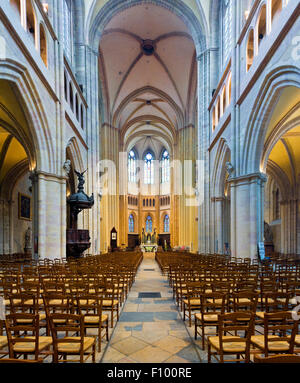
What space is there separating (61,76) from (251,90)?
10044mm

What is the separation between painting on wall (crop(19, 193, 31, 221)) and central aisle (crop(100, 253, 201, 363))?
21.7 meters

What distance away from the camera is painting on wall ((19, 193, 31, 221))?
26438 millimetres

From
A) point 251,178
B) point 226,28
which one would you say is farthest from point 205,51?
point 251,178

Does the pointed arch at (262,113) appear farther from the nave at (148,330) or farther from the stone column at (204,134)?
the stone column at (204,134)

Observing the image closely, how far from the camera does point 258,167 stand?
562 inches

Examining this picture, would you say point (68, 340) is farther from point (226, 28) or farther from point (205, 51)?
point (205, 51)

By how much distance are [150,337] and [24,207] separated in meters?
25.3

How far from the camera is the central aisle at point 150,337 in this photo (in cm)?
431

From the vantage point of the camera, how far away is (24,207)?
27250 mm

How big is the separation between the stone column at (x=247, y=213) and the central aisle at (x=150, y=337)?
7.55 m

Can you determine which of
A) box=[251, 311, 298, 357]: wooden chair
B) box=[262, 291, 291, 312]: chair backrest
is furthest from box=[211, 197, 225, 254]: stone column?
box=[251, 311, 298, 357]: wooden chair

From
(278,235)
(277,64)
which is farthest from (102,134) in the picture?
(277,64)

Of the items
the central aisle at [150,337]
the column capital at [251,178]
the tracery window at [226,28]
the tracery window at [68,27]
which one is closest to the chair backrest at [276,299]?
the central aisle at [150,337]

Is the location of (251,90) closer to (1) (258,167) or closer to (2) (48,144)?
(1) (258,167)
